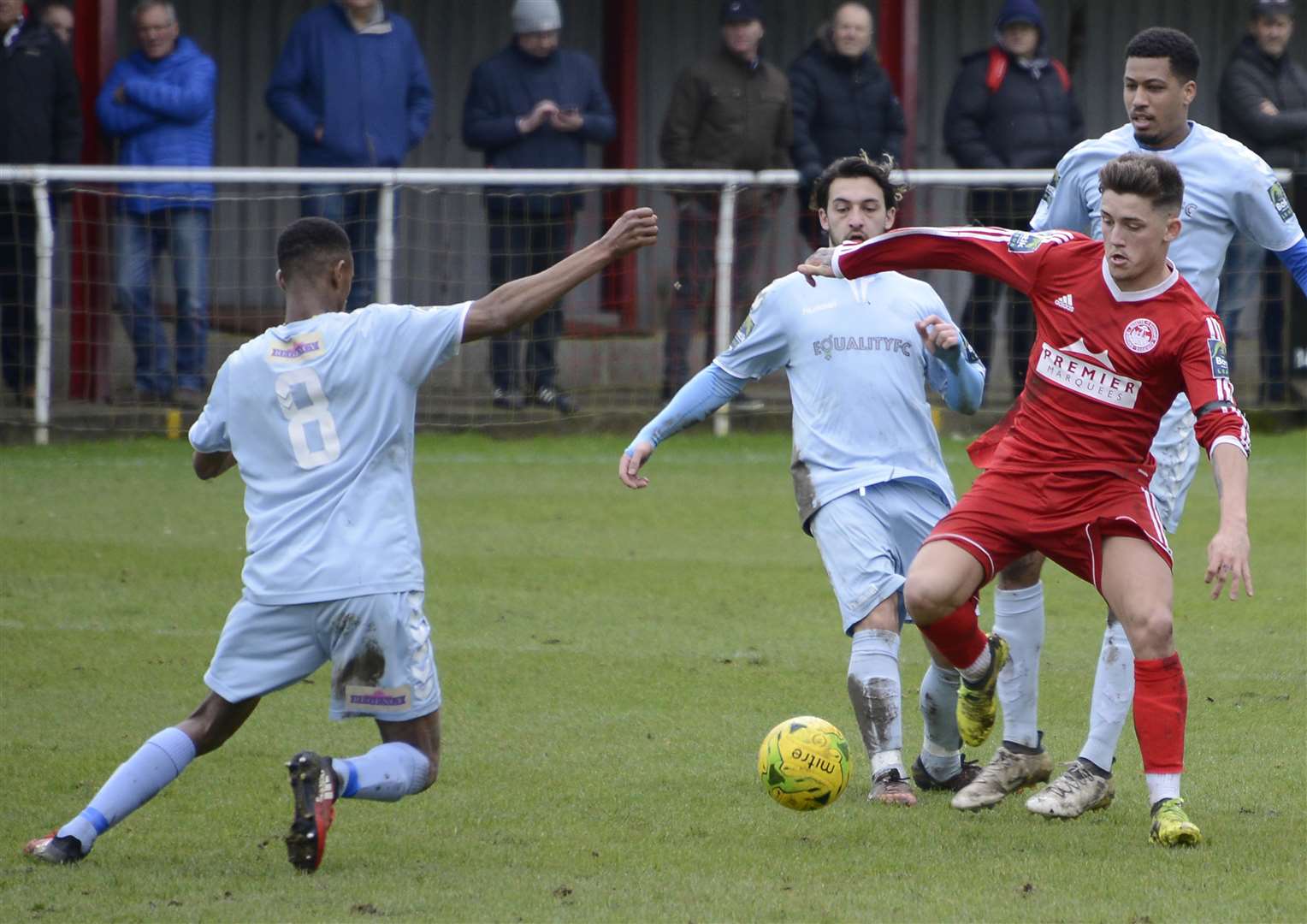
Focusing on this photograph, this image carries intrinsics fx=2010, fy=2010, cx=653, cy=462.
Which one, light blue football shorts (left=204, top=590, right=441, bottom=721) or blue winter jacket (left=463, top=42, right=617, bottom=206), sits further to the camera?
blue winter jacket (left=463, top=42, right=617, bottom=206)

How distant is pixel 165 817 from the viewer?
5754 millimetres

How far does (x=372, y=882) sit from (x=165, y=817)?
3.17 feet

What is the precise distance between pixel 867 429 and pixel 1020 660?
840mm

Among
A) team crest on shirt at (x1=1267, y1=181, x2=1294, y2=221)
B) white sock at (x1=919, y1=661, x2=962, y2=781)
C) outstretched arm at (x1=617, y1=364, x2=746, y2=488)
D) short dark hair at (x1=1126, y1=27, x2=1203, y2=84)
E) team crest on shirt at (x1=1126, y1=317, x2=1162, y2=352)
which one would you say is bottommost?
white sock at (x1=919, y1=661, x2=962, y2=781)

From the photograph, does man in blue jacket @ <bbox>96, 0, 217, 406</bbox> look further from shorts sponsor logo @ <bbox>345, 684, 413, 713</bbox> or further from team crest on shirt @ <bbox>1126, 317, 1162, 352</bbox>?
team crest on shirt @ <bbox>1126, 317, 1162, 352</bbox>

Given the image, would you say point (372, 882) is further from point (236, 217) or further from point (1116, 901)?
point (236, 217)

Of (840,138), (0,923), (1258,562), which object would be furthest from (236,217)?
(0,923)

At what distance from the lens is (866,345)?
6195mm

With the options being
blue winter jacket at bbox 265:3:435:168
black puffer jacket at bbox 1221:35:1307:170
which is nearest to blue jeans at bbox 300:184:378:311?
blue winter jacket at bbox 265:3:435:168

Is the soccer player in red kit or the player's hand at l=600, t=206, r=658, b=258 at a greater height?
the player's hand at l=600, t=206, r=658, b=258

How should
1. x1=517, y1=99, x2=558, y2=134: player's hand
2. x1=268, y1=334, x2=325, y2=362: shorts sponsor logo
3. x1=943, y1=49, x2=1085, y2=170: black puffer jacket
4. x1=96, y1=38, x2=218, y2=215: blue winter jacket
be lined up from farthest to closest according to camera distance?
x1=943, y1=49, x2=1085, y2=170: black puffer jacket, x1=517, y1=99, x2=558, y2=134: player's hand, x1=96, y1=38, x2=218, y2=215: blue winter jacket, x1=268, y1=334, x2=325, y2=362: shorts sponsor logo

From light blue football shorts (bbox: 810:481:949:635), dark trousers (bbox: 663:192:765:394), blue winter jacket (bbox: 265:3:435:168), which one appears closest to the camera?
light blue football shorts (bbox: 810:481:949:635)

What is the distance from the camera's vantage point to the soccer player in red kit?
17.5 feet

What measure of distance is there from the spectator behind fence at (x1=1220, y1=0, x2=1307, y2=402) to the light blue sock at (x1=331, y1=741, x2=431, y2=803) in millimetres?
8913
